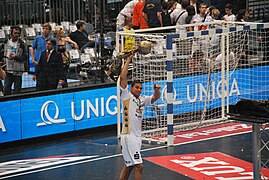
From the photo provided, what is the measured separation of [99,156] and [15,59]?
337cm

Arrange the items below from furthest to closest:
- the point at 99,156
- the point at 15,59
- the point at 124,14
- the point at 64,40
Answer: the point at 124,14 → the point at 64,40 → the point at 15,59 → the point at 99,156

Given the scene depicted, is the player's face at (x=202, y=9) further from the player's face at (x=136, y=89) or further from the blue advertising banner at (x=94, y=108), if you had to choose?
the player's face at (x=136, y=89)

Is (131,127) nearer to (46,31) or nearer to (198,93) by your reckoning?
(46,31)

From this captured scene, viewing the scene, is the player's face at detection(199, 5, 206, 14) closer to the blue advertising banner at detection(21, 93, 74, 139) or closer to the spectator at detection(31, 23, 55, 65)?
the spectator at detection(31, 23, 55, 65)

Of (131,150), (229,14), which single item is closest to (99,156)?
(131,150)

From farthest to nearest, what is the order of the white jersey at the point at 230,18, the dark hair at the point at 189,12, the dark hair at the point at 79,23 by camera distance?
the white jersey at the point at 230,18, the dark hair at the point at 189,12, the dark hair at the point at 79,23

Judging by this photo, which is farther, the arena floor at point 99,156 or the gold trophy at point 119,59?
the arena floor at point 99,156

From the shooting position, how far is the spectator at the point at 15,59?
56.0 ft

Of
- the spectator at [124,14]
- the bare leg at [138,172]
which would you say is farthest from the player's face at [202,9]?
the bare leg at [138,172]

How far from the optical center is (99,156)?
15.6 meters

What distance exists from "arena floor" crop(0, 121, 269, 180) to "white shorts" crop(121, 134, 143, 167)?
1.59 metres

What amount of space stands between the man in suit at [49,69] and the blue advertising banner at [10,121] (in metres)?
0.97

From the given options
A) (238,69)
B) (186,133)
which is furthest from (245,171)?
(238,69)

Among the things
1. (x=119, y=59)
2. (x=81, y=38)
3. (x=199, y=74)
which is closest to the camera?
(x=119, y=59)
